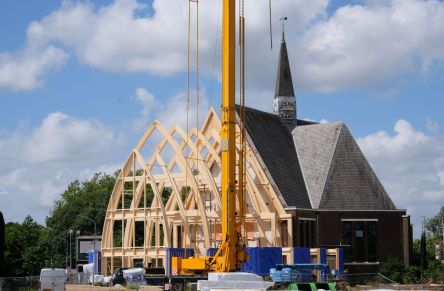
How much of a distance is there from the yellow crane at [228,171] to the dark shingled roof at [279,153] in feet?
81.2

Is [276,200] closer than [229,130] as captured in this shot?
No

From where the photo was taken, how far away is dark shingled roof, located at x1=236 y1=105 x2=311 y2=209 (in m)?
69.2

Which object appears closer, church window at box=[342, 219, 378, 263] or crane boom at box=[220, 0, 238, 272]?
crane boom at box=[220, 0, 238, 272]

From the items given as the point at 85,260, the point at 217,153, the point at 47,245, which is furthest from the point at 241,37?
the point at 47,245

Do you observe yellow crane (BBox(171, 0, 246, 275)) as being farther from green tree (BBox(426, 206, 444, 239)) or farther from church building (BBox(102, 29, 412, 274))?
green tree (BBox(426, 206, 444, 239))

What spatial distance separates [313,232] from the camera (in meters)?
70.2

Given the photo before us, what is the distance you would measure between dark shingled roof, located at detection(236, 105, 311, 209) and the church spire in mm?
5577

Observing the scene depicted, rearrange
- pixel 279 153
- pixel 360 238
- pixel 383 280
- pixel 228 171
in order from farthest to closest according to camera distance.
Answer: pixel 279 153, pixel 360 238, pixel 383 280, pixel 228 171

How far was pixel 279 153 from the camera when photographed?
73000mm

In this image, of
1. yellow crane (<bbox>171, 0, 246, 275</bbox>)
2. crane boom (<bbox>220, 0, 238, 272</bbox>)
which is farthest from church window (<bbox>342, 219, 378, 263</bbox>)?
crane boom (<bbox>220, 0, 238, 272</bbox>)

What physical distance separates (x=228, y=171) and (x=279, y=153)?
99.8ft

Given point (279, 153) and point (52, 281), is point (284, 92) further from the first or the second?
point (52, 281)

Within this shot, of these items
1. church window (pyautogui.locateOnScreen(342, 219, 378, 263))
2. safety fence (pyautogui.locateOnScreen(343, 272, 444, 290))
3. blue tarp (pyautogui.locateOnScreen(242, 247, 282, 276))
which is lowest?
safety fence (pyautogui.locateOnScreen(343, 272, 444, 290))

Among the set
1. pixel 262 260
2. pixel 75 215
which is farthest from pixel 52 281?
pixel 75 215
